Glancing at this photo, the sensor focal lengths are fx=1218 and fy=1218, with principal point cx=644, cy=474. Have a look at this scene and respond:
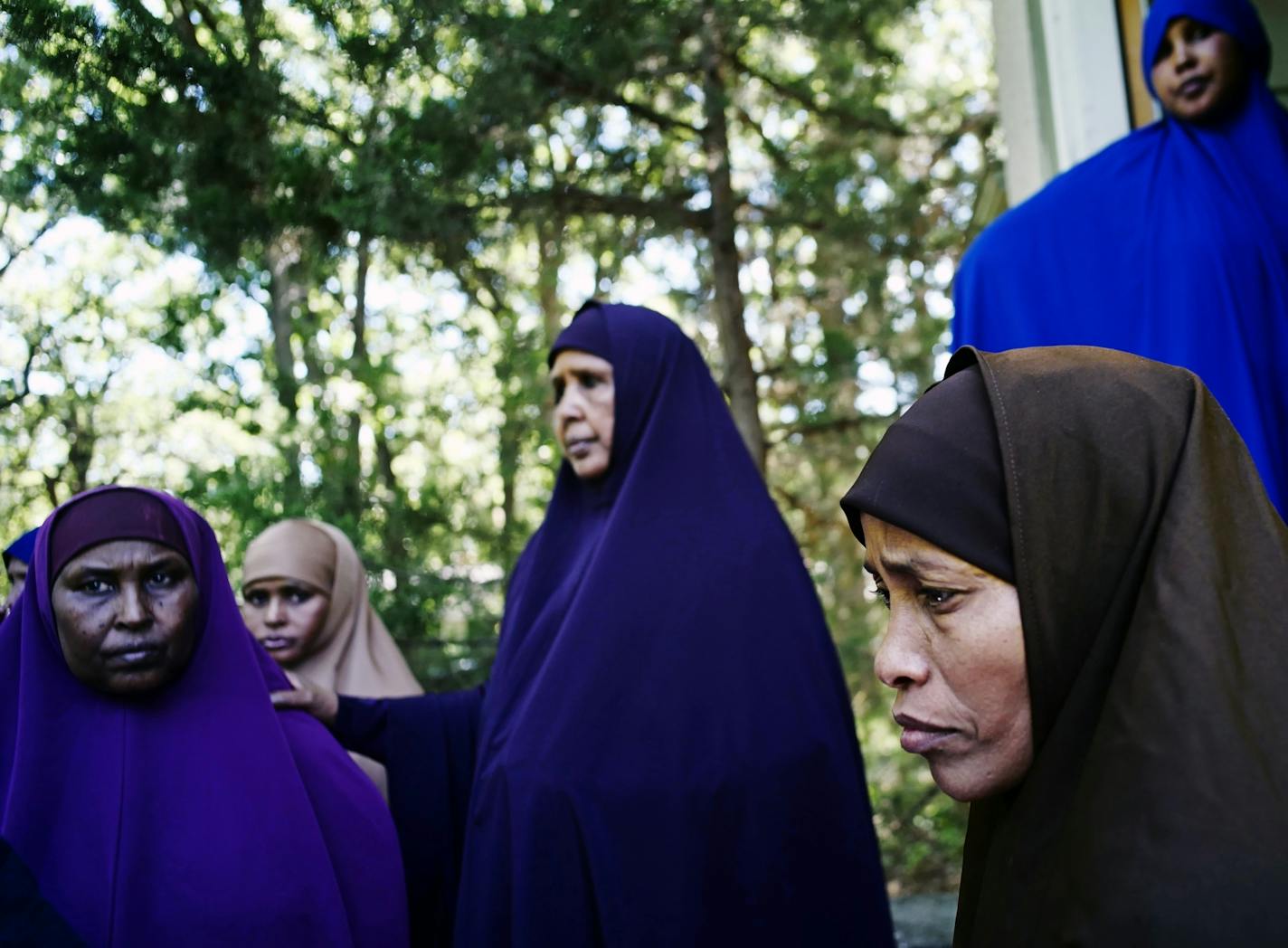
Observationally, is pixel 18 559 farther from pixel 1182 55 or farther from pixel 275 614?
pixel 1182 55

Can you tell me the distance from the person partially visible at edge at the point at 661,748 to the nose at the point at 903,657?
148cm

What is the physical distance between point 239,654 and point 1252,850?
2.24 metres

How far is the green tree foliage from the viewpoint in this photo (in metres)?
4.32

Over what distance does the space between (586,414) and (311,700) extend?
1168 mm

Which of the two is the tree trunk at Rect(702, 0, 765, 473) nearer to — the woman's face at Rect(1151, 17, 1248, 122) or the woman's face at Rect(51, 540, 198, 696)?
the woman's face at Rect(1151, 17, 1248, 122)

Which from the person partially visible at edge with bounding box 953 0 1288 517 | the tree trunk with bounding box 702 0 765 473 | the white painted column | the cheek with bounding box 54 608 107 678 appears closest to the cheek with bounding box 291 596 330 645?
the cheek with bounding box 54 608 107 678

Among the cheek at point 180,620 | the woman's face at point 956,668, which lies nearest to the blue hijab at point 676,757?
the cheek at point 180,620

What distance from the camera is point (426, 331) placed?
691 cm

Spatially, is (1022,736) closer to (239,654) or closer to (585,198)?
(239,654)

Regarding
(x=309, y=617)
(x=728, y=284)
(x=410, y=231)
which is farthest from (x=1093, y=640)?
(x=728, y=284)

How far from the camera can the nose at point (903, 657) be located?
5.11 ft

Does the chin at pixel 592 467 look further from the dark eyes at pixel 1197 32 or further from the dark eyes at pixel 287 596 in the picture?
the dark eyes at pixel 1197 32

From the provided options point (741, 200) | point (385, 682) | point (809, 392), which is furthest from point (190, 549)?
point (809, 392)

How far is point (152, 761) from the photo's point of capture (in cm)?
264
